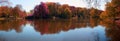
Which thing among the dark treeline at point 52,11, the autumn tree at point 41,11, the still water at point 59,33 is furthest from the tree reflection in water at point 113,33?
the autumn tree at point 41,11

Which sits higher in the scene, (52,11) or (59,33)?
(59,33)

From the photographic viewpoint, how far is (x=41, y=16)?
198 ft

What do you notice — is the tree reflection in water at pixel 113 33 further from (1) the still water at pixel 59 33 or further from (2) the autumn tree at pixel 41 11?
(2) the autumn tree at pixel 41 11

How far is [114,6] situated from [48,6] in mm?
33451

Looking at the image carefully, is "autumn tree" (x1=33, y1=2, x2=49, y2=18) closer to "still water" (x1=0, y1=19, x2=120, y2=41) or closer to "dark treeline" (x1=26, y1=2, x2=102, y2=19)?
"dark treeline" (x1=26, y1=2, x2=102, y2=19)

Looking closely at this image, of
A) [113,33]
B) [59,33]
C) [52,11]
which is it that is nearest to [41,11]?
[52,11]

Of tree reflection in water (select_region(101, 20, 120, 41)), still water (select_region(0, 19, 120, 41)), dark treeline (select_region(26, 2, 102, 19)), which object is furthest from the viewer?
dark treeline (select_region(26, 2, 102, 19))

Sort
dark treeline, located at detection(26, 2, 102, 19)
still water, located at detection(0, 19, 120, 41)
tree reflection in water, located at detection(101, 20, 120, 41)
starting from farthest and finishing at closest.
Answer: dark treeline, located at detection(26, 2, 102, 19) → still water, located at detection(0, 19, 120, 41) → tree reflection in water, located at detection(101, 20, 120, 41)

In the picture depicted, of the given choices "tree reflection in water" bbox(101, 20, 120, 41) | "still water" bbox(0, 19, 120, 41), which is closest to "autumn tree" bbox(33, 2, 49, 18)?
"still water" bbox(0, 19, 120, 41)

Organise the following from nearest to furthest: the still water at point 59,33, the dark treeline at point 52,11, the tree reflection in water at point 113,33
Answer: the tree reflection in water at point 113,33, the still water at point 59,33, the dark treeline at point 52,11

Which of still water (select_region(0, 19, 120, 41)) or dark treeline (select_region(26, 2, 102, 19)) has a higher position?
still water (select_region(0, 19, 120, 41))

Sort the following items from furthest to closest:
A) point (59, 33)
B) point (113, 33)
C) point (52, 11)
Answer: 1. point (52, 11)
2. point (59, 33)
3. point (113, 33)

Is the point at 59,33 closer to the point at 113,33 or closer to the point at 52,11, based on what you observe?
the point at 113,33

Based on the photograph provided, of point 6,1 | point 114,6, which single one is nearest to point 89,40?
point 6,1
